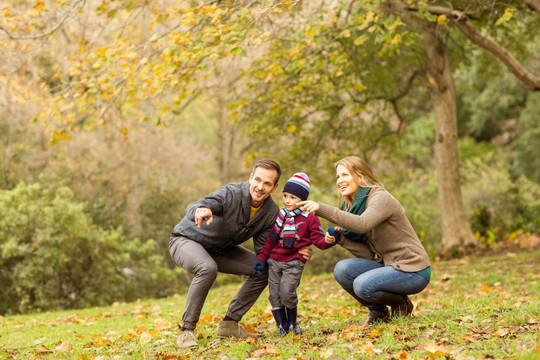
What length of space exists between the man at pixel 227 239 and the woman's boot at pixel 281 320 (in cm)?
30

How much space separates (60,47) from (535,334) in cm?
1645

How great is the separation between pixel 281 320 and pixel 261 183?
3.96ft

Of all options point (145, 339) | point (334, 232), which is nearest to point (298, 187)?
point (334, 232)

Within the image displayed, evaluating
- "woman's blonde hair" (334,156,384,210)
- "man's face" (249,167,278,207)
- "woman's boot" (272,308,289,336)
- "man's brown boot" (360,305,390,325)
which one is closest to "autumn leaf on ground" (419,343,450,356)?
"man's brown boot" (360,305,390,325)

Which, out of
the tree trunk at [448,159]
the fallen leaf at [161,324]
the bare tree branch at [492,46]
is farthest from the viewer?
the tree trunk at [448,159]

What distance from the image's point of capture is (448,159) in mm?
13281

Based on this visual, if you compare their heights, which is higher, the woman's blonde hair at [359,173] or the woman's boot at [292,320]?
the woman's blonde hair at [359,173]

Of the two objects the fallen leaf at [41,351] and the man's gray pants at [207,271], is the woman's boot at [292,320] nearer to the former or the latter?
the man's gray pants at [207,271]

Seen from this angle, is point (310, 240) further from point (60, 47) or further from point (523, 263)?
point (60, 47)

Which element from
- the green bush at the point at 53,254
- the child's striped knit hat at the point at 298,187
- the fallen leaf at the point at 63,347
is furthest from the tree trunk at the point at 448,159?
the fallen leaf at the point at 63,347

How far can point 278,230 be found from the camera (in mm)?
4637

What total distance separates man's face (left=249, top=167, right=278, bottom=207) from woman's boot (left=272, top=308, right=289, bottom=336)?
3.26ft

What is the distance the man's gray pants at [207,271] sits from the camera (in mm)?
4516

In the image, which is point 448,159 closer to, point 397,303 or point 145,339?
point 397,303
